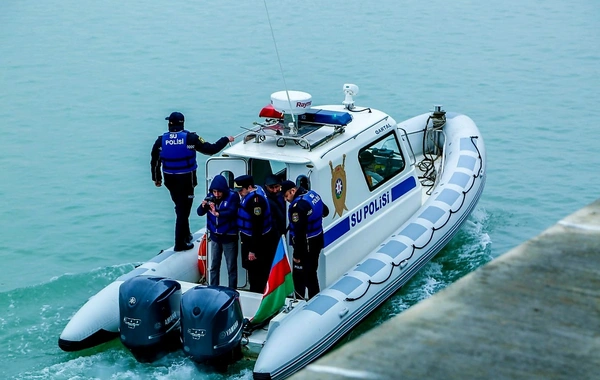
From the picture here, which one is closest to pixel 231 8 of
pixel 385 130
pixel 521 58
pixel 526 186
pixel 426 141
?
pixel 521 58

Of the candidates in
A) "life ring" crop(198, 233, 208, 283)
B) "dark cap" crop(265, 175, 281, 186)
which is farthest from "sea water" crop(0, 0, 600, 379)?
"dark cap" crop(265, 175, 281, 186)

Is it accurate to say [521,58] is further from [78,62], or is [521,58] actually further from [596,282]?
[596,282]

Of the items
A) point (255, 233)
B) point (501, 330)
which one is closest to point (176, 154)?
point (255, 233)

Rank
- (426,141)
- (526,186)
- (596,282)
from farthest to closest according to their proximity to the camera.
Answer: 1. (526,186)
2. (426,141)
3. (596,282)

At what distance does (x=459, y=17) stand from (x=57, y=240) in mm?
15276

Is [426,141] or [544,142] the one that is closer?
[426,141]

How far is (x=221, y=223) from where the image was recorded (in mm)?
6988

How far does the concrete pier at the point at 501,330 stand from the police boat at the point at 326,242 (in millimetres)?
3039

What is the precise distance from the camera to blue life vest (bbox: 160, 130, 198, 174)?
7.58 meters

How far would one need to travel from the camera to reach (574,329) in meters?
3.16

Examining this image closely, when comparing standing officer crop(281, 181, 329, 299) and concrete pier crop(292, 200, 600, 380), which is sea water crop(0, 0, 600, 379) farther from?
concrete pier crop(292, 200, 600, 380)

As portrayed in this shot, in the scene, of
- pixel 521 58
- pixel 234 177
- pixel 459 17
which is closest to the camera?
pixel 234 177

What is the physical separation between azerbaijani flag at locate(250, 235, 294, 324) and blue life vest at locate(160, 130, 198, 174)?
4.50ft

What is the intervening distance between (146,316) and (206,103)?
1090cm
